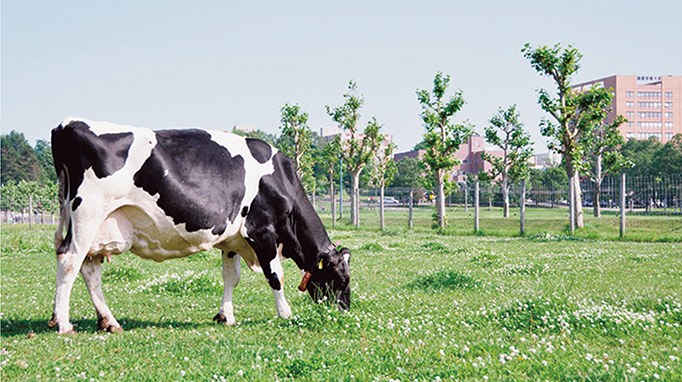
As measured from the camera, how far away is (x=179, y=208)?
641cm

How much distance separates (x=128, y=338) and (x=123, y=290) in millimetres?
3987

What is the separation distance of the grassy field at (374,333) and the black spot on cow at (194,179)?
142 cm

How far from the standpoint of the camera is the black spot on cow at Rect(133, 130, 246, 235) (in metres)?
6.32

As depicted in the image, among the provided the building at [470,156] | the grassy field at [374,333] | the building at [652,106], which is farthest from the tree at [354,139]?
the building at [652,106]

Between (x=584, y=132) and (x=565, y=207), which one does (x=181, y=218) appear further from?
(x=565, y=207)

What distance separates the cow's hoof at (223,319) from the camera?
698 cm

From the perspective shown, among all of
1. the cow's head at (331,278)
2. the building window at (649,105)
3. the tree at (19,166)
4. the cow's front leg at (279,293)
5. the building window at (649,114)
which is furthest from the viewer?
the building window at (649,114)

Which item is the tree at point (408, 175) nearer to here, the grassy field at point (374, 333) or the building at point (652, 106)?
the grassy field at point (374, 333)

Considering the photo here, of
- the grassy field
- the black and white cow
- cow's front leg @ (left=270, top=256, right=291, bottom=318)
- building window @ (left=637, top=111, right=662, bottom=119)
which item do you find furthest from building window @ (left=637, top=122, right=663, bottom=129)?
cow's front leg @ (left=270, top=256, right=291, bottom=318)

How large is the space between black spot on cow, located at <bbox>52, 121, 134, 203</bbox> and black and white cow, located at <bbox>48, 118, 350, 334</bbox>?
11 mm

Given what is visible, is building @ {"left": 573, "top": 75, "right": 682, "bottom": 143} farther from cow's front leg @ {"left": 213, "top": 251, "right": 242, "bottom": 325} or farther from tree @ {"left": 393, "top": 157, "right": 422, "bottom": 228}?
cow's front leg @ {"left": 213, "top": 251, "right": 242, "bottom": 325}

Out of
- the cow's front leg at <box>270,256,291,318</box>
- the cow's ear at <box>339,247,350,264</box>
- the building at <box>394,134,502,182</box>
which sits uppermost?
the building at <box>394,134,502,182</box>

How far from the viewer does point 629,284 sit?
9461 mm

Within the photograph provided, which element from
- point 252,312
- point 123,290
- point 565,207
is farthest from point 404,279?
point 565,207
